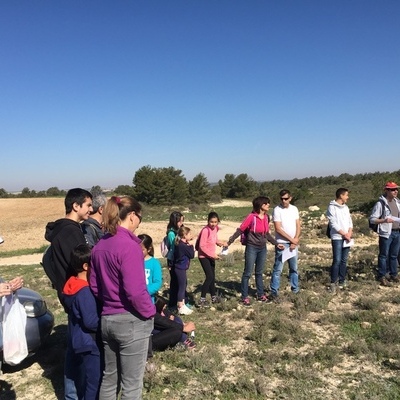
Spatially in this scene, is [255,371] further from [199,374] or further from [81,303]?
[81,303]

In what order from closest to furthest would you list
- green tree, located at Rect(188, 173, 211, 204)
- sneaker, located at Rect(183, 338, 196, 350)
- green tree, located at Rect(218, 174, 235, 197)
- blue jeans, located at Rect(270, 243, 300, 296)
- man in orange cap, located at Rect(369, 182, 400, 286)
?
1. sneaker, located at Rect(183, 338, 196, 350)
2. blue jeans, located at Rect(270, 243, 300, 296)
3. man in orange cap, located at Rect(369, 182, 400, 286)
4. green tree, located at Rect(188, 173, 211, 204)
5. green tree, located at Rect(218, 174, 235, 197)

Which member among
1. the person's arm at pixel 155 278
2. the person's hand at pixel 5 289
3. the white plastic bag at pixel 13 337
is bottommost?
the white plastic bag at pixel 13 337

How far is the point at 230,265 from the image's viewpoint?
1044 centimetres

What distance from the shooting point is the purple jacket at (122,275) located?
2.70m

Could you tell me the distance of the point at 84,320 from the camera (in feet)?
9.87

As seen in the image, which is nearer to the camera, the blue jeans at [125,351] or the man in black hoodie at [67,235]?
the blue jeans at [125,351]

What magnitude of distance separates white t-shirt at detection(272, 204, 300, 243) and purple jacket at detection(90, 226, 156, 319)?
407cm

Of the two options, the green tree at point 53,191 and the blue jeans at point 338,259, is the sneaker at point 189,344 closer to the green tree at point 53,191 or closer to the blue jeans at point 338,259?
the blue jeans at point 338,259

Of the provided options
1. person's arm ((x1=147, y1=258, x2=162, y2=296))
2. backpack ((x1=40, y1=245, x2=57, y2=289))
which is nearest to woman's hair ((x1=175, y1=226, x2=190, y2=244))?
person's arm ((x1=147, y1=258, x2=162, y2=296))

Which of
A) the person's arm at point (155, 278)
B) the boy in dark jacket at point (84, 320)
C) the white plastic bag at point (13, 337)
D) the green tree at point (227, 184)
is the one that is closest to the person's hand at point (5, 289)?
the white plastic bag at point (13, 337)

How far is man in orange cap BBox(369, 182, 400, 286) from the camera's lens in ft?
23.0

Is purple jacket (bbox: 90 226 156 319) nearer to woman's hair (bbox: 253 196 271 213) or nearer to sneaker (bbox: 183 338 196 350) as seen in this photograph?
sneaker (bbox: 183 338 196 350)

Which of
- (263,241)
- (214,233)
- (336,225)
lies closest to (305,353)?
(263,241)

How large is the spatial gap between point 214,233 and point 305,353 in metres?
2.53
